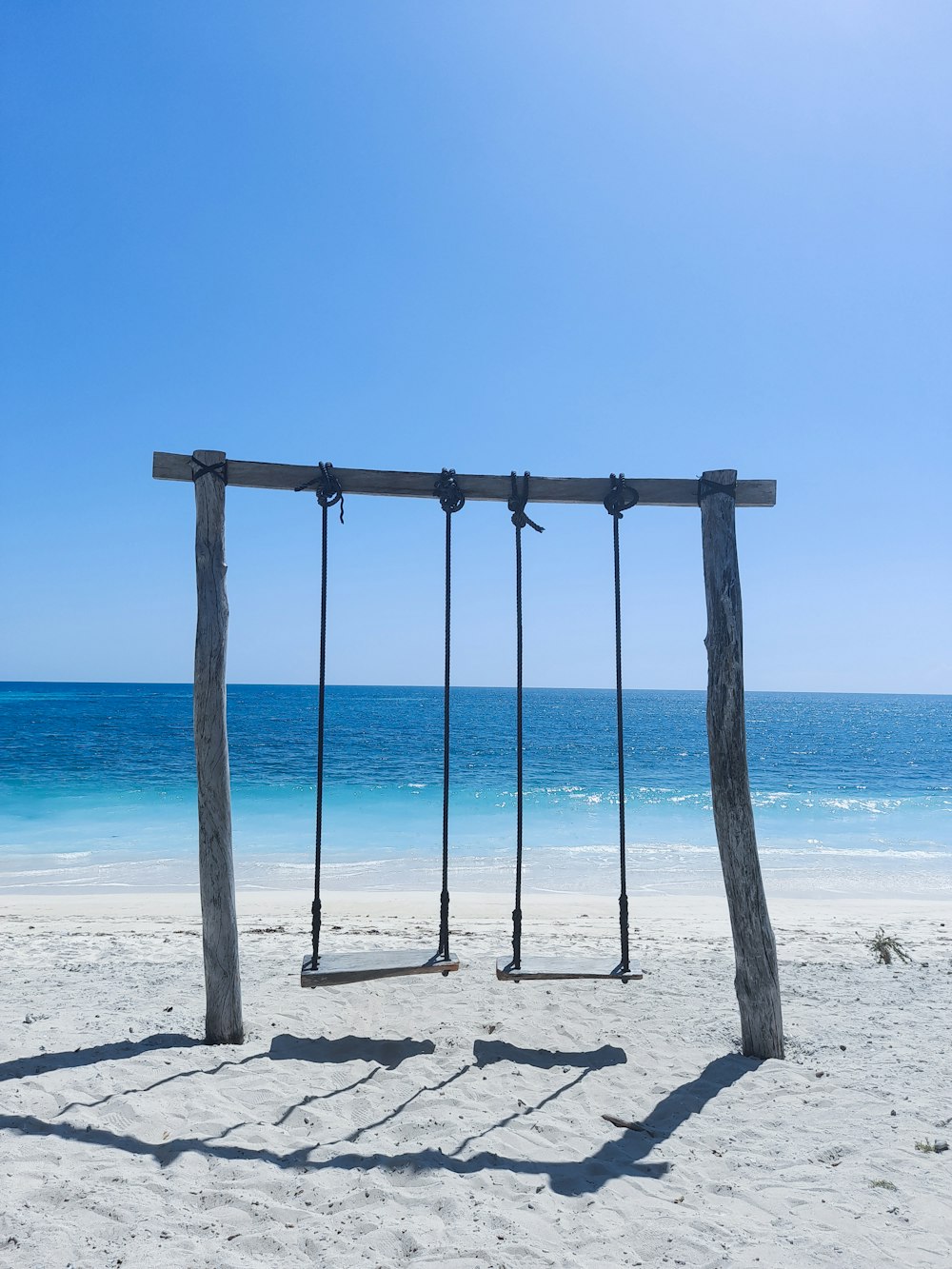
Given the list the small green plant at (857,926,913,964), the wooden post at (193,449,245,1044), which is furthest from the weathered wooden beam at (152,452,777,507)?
the small green plant at (857,926,913,964)

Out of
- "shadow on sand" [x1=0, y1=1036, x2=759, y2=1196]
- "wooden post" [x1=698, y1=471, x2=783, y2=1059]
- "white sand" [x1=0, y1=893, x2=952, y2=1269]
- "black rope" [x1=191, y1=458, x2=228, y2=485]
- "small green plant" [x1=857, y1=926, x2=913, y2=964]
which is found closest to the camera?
"white sand" [x1=0, y1=893, x2=952, y2=1269]

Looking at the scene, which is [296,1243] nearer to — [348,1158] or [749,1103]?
[348,1158]

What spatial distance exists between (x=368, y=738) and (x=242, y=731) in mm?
8101

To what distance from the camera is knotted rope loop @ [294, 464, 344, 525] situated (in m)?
3.76

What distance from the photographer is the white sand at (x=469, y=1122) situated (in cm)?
219

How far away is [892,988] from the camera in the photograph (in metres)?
4.78

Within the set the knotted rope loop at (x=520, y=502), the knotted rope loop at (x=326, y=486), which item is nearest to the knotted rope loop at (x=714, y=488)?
the knotted rope loop at (x=520, y=502)

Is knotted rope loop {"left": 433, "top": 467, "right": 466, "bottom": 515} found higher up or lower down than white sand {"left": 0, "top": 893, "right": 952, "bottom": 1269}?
higher up

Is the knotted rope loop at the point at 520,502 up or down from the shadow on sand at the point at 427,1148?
up

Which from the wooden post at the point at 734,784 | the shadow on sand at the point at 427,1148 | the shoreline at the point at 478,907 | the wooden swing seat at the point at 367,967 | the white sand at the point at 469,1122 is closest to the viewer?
the white sand at the point at 469,1122

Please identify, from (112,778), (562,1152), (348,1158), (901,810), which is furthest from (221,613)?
(112,778)

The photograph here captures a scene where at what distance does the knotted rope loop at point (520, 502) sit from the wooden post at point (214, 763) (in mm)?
1419

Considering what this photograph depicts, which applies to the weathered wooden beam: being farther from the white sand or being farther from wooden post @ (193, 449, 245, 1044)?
the white sand

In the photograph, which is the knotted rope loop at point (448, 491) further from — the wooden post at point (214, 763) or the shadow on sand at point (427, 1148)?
the shadow on sand at point (427, 1148)
